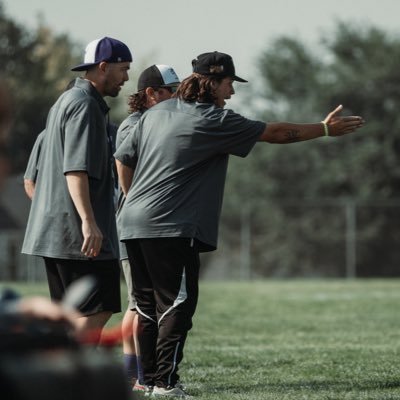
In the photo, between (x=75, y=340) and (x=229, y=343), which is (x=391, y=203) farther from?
(x=75, y=340)

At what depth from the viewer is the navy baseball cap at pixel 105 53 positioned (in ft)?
21.3

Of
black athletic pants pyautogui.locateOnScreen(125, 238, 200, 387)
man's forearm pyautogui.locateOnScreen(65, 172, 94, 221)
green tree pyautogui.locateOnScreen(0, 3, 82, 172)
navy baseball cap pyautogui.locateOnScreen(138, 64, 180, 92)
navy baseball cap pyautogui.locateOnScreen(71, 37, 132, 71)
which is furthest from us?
green tree pyautogui.locateOnScreen(0, 3, 82, 172)

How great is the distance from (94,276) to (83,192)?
0.49 m

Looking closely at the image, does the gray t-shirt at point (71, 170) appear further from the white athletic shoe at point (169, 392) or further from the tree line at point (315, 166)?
the tree line at point (315, 166)

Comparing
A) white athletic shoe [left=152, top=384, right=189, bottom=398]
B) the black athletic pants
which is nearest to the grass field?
white athletic shoe [left=152, top=384, right=189, bottom=398]

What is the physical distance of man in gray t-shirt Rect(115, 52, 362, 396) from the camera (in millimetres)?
6562

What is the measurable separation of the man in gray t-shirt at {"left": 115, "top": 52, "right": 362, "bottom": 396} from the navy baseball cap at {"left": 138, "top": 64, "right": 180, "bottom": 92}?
23.9 inches

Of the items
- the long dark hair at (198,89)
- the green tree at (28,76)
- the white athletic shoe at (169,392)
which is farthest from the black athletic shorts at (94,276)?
the green tree at (28,76)

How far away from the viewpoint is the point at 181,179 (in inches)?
261

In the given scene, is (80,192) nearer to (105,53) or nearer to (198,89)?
(105,53)

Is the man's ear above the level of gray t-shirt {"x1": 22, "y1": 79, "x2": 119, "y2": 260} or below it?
above

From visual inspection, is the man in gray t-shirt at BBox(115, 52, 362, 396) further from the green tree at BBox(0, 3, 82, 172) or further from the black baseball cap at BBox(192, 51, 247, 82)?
the green tree at BBox(0, 3, 82, 172)

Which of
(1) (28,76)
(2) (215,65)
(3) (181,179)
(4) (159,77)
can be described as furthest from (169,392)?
(1) (28,76)

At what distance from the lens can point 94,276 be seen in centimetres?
632
